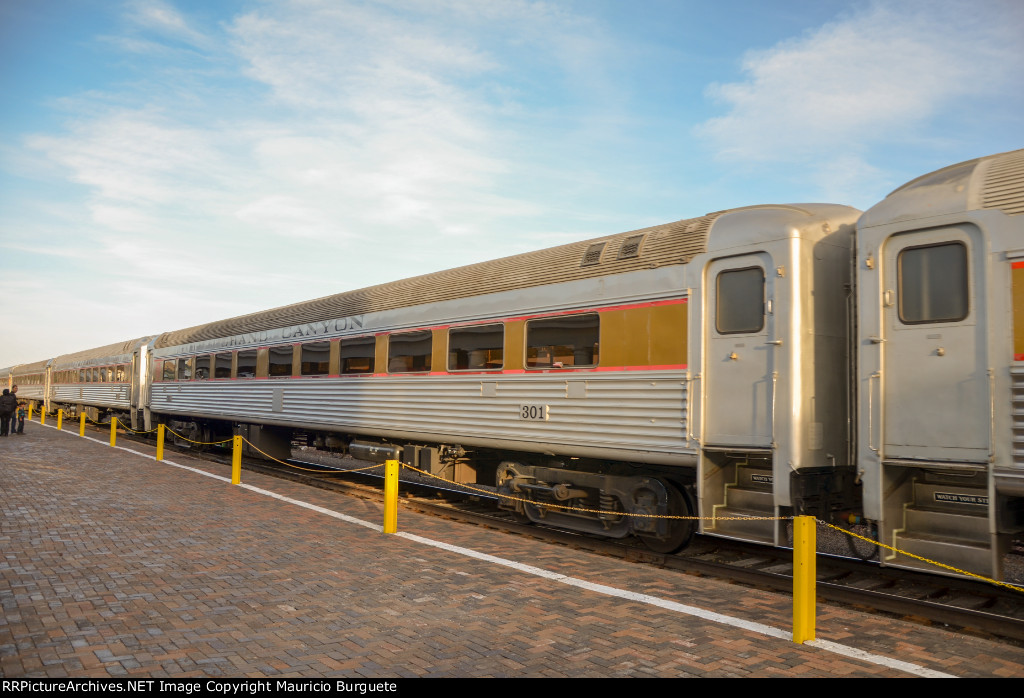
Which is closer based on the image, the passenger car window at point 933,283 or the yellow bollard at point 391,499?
the passenger car window at point 933,283

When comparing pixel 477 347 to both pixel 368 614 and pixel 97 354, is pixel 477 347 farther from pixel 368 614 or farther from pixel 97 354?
pixel 97 354

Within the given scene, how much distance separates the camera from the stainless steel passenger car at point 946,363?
5734 millimetres

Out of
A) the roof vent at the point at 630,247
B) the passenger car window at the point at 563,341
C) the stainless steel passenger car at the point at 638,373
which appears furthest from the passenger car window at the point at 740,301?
the passenger car window at the point at 563,341

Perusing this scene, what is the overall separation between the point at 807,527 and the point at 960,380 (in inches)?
70.8

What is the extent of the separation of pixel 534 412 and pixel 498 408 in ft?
2.37

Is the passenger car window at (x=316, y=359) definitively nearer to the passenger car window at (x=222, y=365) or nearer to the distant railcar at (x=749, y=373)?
the distant railcar at (x=749, y=373)

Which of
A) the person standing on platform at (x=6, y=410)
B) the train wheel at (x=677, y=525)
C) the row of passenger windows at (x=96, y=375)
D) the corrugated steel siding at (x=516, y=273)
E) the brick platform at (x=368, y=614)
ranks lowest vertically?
the brick platform at (x=368, y=614)

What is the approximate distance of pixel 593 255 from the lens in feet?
30.8

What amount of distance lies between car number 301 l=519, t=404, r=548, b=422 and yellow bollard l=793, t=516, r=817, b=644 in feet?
13.9

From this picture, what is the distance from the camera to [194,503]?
1099 cm

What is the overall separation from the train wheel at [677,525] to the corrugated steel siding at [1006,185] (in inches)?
162

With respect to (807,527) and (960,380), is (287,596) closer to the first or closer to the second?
(807,527)

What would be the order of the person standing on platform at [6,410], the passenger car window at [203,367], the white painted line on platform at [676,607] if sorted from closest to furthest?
the white painted line on platform at [676,607] → the passenger car window at [203,367] → the person standing on platform at [6,410]

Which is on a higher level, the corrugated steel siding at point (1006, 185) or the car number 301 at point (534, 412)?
the corrugated steel siding at point (1006, 185)
